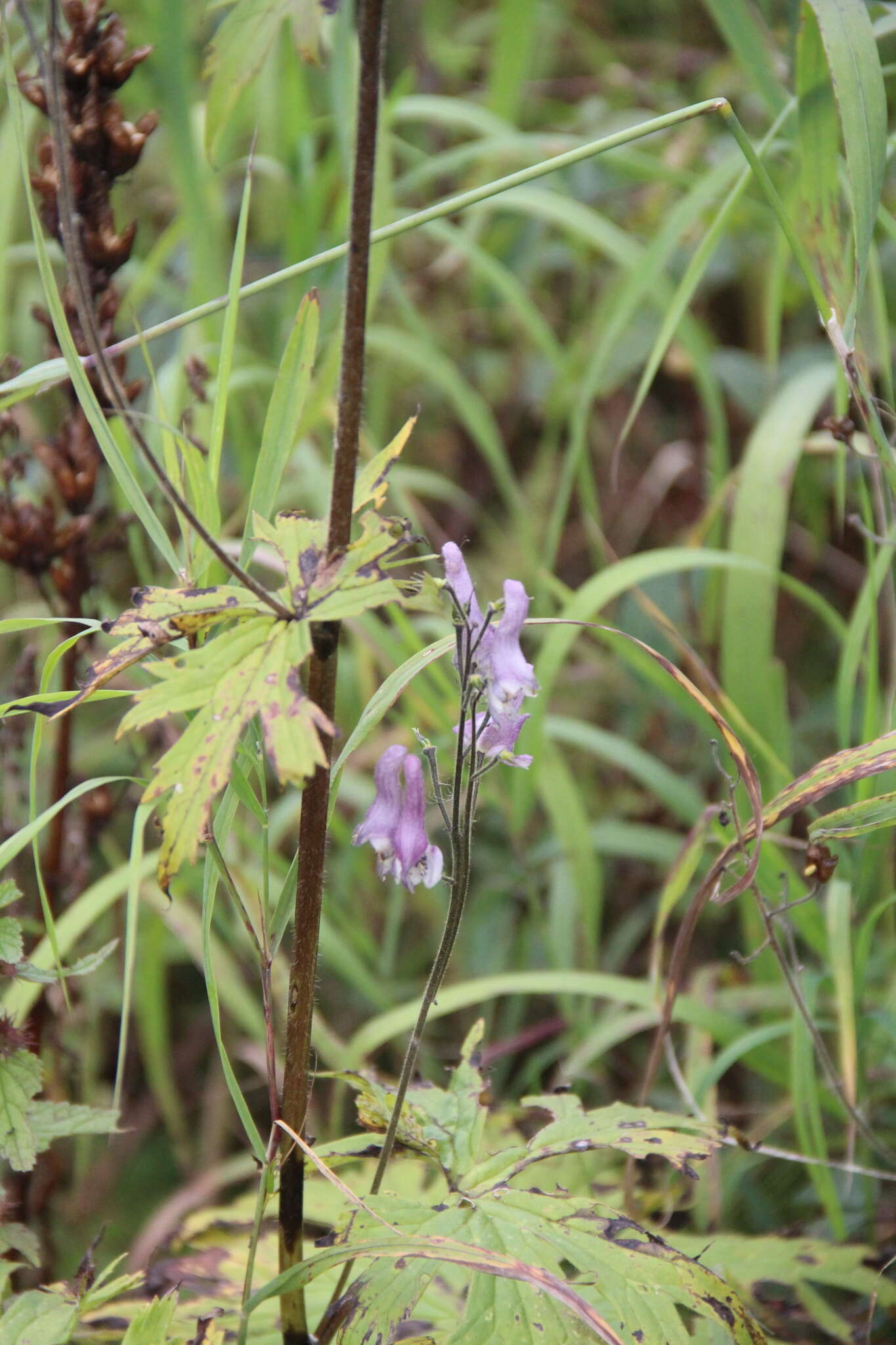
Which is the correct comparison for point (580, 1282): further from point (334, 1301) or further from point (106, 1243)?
point (106, 1243)

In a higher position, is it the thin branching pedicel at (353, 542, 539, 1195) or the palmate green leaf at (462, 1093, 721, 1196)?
the thin branching pedicel at (353, 542, 539, 1195)

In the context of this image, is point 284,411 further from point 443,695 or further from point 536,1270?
point 443,695

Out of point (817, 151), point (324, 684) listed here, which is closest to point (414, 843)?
point (324, 684)

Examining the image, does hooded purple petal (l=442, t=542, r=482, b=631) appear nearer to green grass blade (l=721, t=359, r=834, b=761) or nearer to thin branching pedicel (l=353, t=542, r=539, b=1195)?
thin branching pedicel (l=353, t=542, r=539, b=1195)

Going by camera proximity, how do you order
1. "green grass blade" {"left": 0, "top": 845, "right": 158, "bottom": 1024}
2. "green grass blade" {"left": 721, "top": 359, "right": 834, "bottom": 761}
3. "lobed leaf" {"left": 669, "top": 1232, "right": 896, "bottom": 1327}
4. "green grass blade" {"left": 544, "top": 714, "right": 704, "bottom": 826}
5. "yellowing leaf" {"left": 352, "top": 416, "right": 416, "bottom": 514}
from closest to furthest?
"yellowing leaf" {"left": 352, "top": 416, "right": 416, "bottom": 514} < "lobed leaf" {"left": 669, "top": 1232, "right": 896, "bottom": 1327} < "green grass blade" {"left": 0, "top": 845, "right": 158, "bottom": 1024} < "green grass blade" {"left": 721, "top": 359, "right": 834, "bottom": 761} < "green grass blade" {"left": 544, "top": 714, "right": 704, "bottom": 826}

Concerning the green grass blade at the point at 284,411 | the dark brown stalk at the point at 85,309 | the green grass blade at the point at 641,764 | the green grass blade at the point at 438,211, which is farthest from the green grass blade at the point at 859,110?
the green grass blade at the point at 641,764

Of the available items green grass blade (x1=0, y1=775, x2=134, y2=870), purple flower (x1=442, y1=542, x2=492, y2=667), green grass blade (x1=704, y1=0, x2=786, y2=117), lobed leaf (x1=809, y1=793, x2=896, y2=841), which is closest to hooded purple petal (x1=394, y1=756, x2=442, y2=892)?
purple flower (x1=442, y1=542, x2=492, y2=667)
